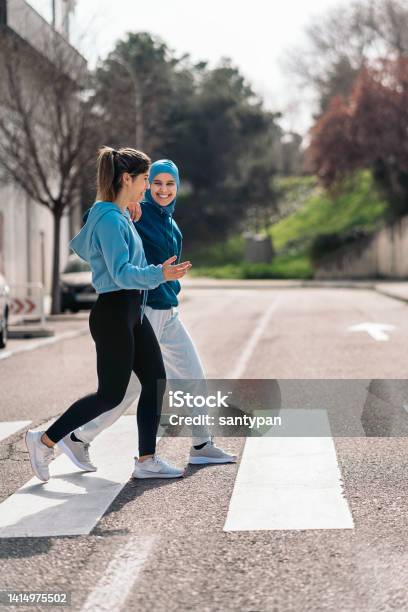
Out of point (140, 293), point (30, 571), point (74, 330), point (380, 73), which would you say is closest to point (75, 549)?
point (30, 571)

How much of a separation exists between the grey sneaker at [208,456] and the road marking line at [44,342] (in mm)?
7981

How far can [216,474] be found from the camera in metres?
6.36

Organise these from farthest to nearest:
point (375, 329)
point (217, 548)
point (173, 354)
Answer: point (375, 329) < point (173, 354) < point (217, 548)

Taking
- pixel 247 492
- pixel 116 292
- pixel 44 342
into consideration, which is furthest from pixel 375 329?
pixel 116 292

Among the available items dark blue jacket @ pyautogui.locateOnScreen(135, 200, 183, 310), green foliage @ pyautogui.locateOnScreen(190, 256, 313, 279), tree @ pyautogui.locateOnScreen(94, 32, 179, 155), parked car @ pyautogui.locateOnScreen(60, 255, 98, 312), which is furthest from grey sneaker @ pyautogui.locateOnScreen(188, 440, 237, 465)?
green foliage @ pyautogui.locateOnScreen(190, 256, 313, 279)

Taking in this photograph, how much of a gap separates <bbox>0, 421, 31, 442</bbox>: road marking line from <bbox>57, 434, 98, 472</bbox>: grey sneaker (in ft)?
5.12

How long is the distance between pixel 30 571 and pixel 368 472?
2.49 metres

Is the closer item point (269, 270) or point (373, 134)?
point (373, 134)

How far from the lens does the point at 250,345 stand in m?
15.4

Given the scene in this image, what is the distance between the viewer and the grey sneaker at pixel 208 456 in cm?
668

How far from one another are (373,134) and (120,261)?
42.6 metres

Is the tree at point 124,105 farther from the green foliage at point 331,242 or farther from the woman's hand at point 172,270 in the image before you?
the woman's hand at point 172,270

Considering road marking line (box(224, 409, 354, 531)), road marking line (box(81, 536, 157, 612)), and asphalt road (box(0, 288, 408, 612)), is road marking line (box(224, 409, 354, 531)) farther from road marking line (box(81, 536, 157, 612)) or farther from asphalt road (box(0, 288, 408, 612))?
road marking line (box(81, 536, 157, 612))

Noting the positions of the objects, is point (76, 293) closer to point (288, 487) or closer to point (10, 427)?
point (10, 427)
